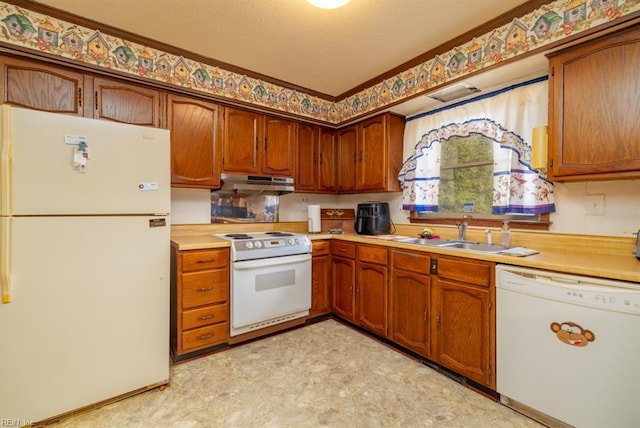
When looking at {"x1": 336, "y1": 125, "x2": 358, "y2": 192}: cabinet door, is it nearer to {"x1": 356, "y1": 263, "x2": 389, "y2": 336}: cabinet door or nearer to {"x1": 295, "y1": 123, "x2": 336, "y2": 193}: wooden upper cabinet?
{"x1": 295, "y1": 123, "x2": 336, "y2": 193}: wooden upper cabinet

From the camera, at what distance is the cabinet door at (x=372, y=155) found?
9.73ft

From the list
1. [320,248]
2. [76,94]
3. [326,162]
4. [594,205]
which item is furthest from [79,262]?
[594,205]

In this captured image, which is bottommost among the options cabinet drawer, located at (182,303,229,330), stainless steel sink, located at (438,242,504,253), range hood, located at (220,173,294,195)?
cabinet drawer, located at (182,303,229,330)

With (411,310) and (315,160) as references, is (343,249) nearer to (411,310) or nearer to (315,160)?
(411,310)

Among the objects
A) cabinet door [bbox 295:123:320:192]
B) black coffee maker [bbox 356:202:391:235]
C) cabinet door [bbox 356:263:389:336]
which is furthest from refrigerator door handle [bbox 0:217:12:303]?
black coffee maker [bbox 356:202:391:235]

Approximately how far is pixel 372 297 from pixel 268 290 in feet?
3.01

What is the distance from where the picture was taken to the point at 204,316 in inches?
90.5

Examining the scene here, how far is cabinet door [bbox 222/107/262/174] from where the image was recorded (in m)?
2.75

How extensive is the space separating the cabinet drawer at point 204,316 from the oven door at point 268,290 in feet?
0.24

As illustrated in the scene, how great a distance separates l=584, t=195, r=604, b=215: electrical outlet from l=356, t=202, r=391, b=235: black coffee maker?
1.56m

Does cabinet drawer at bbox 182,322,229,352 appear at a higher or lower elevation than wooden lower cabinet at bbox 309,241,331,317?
lower

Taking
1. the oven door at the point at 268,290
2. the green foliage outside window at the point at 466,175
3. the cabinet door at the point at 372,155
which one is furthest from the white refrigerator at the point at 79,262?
the green foliage outside window at the point at 466,175

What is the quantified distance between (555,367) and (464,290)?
57cm

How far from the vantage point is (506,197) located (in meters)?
2.27
